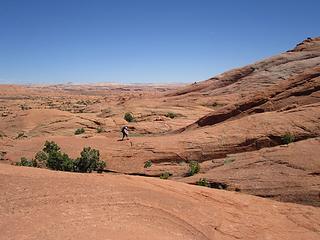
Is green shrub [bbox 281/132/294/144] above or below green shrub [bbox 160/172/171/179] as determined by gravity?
above

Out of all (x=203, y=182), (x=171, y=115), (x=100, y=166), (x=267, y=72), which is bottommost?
(x=100, y=166)

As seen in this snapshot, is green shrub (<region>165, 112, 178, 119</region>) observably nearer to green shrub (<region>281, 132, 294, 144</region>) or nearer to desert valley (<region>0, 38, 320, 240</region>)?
desert valley (<region>0, 38, 320, 240</region>)

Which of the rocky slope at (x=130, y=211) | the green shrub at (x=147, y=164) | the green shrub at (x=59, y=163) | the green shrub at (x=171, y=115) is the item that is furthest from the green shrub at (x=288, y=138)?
the green shrub at (x=171, y=115)

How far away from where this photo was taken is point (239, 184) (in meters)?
12.7

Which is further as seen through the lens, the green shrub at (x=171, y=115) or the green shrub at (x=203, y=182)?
the green shrub at (x=171, y=115)

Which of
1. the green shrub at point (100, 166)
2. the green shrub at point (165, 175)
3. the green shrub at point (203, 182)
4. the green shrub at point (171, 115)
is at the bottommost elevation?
the green shrub at point (100, 166)

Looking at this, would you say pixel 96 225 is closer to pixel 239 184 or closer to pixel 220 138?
pixel 239 184

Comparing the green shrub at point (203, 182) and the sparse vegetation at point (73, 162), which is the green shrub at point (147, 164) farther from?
the green shrub at point (203, 182)

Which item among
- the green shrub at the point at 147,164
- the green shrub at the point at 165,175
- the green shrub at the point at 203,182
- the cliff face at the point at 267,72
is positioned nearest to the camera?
the green shrub at the point at 203,182

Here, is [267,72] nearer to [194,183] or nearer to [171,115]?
[171,115]

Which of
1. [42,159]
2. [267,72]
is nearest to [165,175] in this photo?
[42,159]

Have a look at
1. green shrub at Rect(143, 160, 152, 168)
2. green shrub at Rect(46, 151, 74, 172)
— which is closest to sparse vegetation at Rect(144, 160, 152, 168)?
green shrub at Rect(143, 160, 152, 168)

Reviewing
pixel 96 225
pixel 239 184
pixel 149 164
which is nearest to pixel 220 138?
pixel 149 164

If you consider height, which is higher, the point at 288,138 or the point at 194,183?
the point at 288,138
